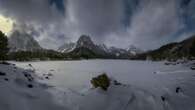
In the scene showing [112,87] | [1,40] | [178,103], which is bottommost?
[178,103]

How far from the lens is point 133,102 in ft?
52.5

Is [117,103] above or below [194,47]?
below

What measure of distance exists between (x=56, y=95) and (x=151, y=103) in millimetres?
10817

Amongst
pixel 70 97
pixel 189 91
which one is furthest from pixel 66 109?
pixel 189 91

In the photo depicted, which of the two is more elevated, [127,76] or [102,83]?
[102,83]

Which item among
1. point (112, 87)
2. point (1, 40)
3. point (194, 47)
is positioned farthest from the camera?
point (194, 47)

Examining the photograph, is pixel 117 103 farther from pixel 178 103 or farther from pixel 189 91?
pixel 189 91

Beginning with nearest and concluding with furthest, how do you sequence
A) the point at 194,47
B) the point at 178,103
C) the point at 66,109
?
1. the point at 66,109
2. the point at 178,103
3. the point at 194,47

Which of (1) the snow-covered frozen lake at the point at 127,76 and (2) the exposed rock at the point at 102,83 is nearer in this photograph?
(2) the exposed rock at the point at 102,83

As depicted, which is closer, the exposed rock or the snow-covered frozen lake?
the exposed rock

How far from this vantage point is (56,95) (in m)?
17.0

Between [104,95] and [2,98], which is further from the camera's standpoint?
[104,95]

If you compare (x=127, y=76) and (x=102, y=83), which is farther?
(x=127, y=76)

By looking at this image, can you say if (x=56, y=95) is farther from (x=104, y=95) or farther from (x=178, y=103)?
(x=178, y=103)
